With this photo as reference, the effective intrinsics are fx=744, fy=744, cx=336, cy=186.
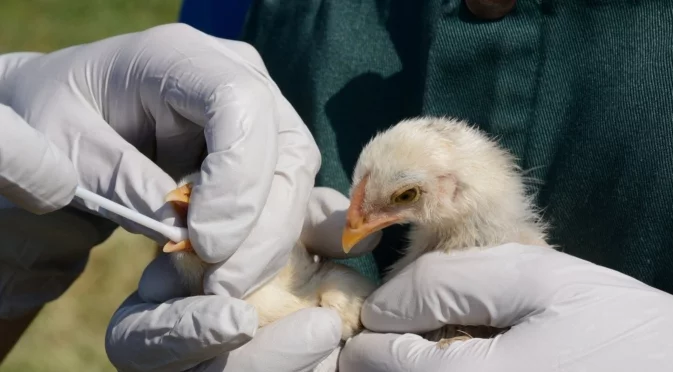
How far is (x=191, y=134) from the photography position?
1.29 meters

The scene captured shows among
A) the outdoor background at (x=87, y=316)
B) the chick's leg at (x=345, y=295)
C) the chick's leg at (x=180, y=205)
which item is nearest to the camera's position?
the chick's leg at (x=180, y=205)

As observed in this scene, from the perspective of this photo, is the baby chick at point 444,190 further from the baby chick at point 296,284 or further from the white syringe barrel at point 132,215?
the white syringe barrel at point 132,215

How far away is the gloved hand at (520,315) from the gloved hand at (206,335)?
10 centimetres

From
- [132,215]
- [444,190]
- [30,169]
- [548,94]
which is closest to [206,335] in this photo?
[132,215]

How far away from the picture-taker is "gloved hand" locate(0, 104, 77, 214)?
3.21 ft

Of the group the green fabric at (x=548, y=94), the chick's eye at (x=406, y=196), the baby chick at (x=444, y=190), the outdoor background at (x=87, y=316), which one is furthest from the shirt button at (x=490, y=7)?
the outdoor background at (x=87, y=316)

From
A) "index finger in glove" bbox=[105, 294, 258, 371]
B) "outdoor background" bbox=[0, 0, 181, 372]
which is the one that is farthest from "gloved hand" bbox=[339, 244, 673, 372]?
"outdoor background" bbox=[0, 0, 181, 372]

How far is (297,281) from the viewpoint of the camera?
4.02 feet

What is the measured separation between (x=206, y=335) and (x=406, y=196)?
385 mm

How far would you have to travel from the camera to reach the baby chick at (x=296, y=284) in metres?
1.13

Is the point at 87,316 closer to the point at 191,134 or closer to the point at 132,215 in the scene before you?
the point at 191,134

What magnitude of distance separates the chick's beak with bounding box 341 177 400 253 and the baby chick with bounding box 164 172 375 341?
79 millimetres

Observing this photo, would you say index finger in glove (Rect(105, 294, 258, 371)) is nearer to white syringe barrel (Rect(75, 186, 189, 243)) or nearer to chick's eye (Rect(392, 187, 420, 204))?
white syringe barrel (Rect(75, 186, 189, 243))

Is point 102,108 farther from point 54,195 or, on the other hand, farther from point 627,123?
point 627,123
